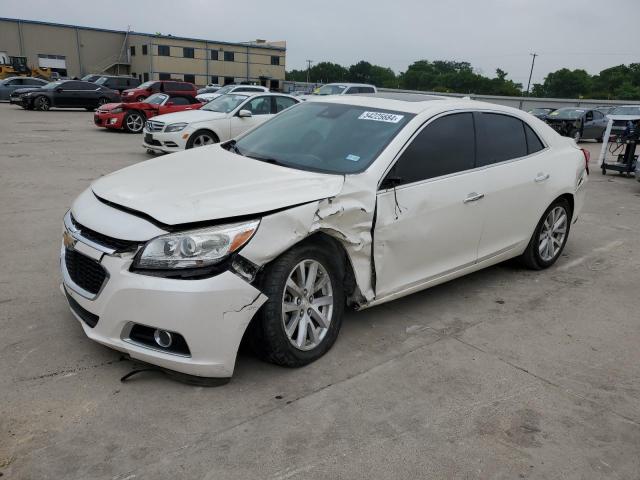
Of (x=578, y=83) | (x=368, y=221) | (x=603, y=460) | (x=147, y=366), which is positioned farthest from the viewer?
(x=578, y=83)

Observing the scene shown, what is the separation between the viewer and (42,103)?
81.3 feet

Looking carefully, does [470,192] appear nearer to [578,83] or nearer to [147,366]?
[147,366]

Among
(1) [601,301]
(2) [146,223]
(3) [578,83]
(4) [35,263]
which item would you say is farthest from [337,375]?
(3) [578,83]

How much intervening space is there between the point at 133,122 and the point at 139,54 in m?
54.9

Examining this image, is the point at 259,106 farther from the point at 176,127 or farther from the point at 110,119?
the point at 110,119

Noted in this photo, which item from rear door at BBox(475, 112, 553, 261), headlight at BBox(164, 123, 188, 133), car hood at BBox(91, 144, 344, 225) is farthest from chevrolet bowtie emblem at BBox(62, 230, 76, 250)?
headlight at BBox(164, 123, 188, 133)

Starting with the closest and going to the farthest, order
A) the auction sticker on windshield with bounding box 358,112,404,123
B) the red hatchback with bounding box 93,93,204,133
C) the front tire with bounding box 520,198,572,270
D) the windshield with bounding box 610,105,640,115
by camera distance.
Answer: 1. the auction sticker on windshield with bounding box 358,112,404,123
2. the front tire with bounding box 520,198,572,270
3. the red hatchback with bounding box 93,93,204,133
4. the windshield with bounding box 610,105,640,115

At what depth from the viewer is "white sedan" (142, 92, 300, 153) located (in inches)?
457

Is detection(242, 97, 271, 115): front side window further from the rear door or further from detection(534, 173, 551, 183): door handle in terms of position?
detection(534, 173, 551, 183): door handle

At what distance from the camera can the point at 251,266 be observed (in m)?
3.04

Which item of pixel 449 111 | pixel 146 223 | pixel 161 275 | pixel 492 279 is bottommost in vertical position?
pixel 492 279

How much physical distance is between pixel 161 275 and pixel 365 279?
1.41 m

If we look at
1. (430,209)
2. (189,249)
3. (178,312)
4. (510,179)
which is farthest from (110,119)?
(178,312)

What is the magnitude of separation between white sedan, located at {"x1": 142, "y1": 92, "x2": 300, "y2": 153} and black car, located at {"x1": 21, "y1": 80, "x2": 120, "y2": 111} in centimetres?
1533
